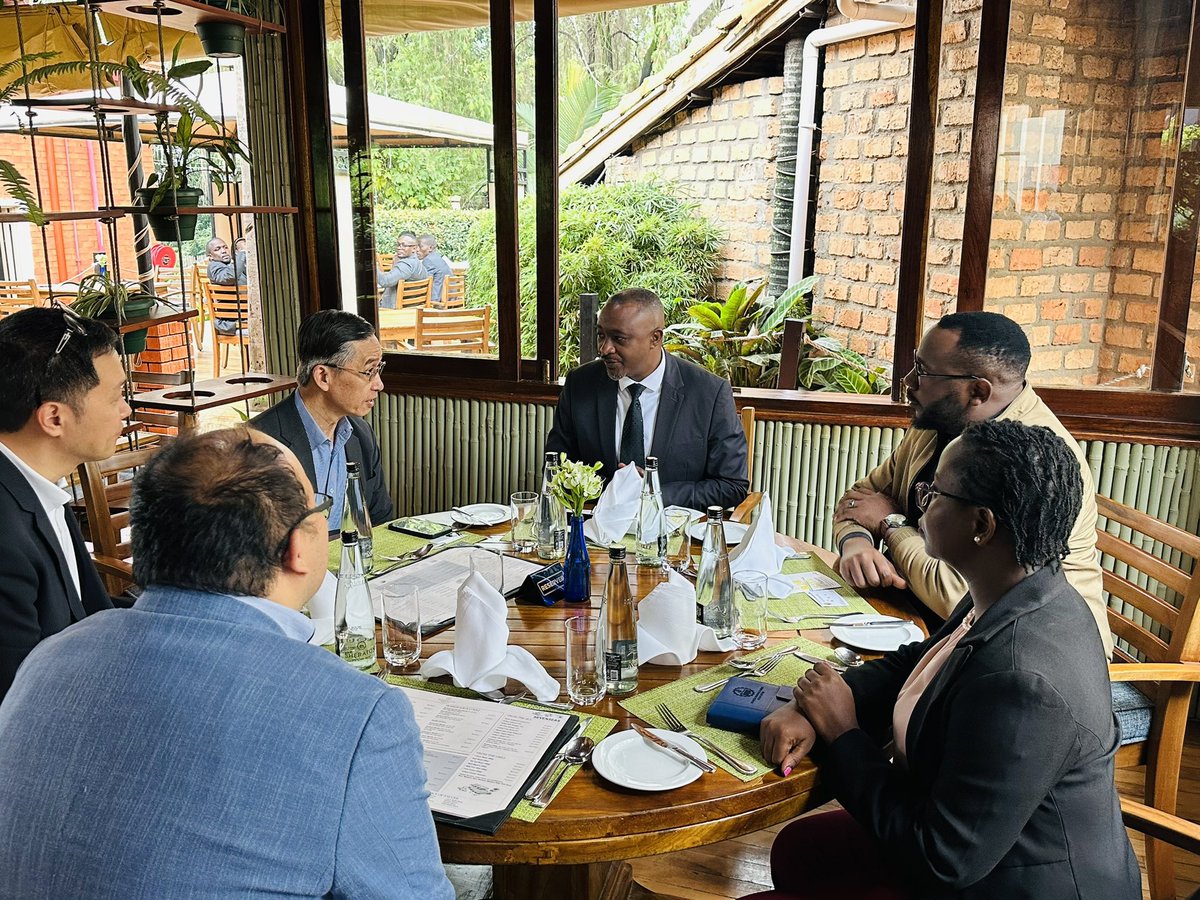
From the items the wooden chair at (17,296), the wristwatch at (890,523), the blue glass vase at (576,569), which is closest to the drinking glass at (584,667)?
the blue glass vase at (576,569)

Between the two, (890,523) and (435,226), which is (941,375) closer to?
(890,523)

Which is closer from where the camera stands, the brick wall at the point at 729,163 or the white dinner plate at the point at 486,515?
the white dinner plate at the point at 486,515

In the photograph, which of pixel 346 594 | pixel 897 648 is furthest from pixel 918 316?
pixel 346 594

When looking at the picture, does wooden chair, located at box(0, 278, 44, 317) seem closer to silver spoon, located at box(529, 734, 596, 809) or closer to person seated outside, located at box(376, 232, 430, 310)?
person seated outside, located at box(376, 232, 430, 310)

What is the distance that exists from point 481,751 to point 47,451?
1110 mm

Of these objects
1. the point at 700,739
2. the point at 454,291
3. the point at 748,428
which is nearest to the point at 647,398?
the point at 748,428

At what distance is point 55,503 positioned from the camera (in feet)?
6.30

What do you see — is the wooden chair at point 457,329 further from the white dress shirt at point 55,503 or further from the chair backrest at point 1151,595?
the chair backrest at point 1151,595

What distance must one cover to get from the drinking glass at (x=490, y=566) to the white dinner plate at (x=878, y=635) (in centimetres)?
69

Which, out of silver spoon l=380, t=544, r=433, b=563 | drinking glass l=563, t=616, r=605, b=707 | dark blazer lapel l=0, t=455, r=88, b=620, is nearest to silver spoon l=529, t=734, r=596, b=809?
drinking glass l=563, t=616, r=605, b=707

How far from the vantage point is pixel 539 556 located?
2361 millimetres

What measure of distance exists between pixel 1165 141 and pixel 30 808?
366cm

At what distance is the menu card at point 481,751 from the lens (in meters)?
1.33

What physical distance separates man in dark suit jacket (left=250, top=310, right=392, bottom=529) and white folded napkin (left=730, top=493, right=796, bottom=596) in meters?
1.12
